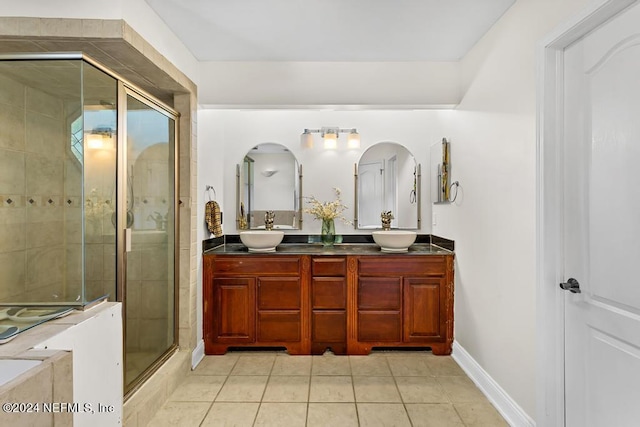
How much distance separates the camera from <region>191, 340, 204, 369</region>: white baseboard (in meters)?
2.76

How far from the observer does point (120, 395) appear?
1646 millimetres

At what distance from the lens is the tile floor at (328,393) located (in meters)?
2.11

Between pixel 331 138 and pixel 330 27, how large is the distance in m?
1.29

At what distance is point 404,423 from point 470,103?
2.31 m

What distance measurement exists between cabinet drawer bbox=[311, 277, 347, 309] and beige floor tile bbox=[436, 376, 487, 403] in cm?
A: 98

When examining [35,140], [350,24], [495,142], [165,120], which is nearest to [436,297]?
[495,142]

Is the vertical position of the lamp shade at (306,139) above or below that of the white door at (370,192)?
above

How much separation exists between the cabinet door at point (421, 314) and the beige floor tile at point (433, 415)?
0.76m

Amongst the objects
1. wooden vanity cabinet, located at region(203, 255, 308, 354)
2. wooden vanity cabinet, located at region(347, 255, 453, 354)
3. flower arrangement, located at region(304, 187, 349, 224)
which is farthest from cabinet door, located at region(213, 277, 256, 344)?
flower arrangement, located at region(304, 187, 349, 224)

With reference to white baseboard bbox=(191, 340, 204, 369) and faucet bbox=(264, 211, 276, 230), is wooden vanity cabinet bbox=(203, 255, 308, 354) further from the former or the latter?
faucet bbox=(264, 211, 276, 230)

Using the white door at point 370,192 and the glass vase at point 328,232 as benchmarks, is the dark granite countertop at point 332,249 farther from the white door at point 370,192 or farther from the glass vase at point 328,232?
the white door at point 370,192

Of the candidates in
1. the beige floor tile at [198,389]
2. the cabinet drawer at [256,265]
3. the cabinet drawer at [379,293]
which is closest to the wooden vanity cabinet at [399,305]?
the cabinet drawer at [379,293]

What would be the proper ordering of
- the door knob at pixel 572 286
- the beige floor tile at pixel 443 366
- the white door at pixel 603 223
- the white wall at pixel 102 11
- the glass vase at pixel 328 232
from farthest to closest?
the glass vase at pixel 328 232 → the beige floor tile at pixel 443 366 → the white wall at pixel 102 11 → the door knob at pixel 572 286 → the white door at pixel 603 223

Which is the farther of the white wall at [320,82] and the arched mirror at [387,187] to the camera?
the arched mirror at [387,187]
